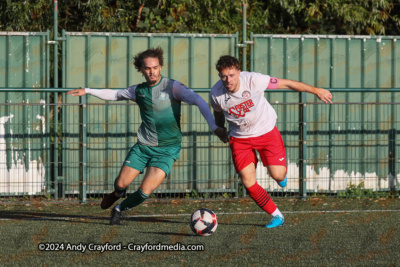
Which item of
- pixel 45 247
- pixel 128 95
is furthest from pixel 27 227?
pixel 128 95

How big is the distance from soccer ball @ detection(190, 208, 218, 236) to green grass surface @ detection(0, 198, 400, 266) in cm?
10

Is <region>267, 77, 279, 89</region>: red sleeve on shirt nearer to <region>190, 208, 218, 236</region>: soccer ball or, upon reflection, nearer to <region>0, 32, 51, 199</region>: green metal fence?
<region>190, 208, 218, 236</region>: soccer ball

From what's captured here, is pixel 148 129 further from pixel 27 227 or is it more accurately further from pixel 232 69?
pixel 27 227

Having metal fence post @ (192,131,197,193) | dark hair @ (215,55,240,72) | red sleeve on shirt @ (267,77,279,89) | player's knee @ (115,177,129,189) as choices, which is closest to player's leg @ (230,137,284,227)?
red sleeve on shirt @ (267,77,279,89)

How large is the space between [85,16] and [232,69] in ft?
23.0

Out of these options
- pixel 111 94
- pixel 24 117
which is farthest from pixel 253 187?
pixel 24 117

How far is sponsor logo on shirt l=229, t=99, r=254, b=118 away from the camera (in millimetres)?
7574

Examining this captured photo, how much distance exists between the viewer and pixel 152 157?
306 inches

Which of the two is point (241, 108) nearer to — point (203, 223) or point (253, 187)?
point (253, 187)

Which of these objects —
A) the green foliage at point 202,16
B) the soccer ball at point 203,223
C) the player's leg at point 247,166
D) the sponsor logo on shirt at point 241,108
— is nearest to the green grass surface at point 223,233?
the soccer ball at point 203,223

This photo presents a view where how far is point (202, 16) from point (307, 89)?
687cm

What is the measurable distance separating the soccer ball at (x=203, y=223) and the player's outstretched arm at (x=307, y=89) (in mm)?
1697

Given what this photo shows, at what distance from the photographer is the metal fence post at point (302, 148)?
35.1 ft

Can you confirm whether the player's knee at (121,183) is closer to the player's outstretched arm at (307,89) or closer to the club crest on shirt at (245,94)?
the club crest on shirt at (245,94)
